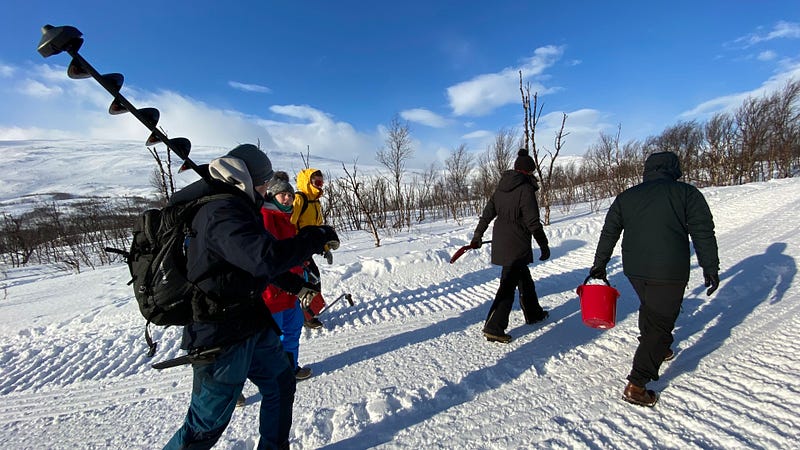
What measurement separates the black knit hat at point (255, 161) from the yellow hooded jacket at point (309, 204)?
6.01 feet

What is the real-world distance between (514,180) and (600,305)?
1.28m

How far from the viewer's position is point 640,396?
7.01ft

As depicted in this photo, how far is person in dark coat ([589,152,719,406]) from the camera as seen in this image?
6.82 feet

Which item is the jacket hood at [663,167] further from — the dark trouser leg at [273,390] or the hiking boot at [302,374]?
the hiking boot at [302,374]

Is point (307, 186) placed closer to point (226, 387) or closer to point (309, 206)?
point (309, 206)

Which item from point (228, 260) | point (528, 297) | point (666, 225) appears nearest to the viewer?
point (228, 260)

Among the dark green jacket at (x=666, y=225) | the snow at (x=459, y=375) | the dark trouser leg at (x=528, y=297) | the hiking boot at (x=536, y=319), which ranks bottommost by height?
the snow at (x=459, y=375)

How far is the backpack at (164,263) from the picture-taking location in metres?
1.30

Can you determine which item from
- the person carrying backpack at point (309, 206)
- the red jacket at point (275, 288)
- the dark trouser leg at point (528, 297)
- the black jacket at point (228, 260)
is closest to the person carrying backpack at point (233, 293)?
the black jacket at point (228, 260)

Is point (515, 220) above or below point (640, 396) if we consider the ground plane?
above

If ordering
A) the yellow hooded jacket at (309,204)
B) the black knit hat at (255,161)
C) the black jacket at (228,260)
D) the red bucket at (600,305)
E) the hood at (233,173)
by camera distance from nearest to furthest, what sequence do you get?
the black jacket at (228,260), the hood at (233,173), the black knit hat at (255,161), the red bucket at (600,305), the yellow hooded jacket at (309,204)

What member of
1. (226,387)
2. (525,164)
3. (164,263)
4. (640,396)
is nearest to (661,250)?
(640,396)

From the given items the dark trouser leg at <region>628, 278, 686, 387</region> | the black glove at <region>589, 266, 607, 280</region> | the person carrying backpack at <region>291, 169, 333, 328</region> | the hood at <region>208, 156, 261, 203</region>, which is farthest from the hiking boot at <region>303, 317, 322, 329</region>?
the dark trouser leg at <region>628, 278, 686, 387</region>

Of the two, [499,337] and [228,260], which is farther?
[499,337]
